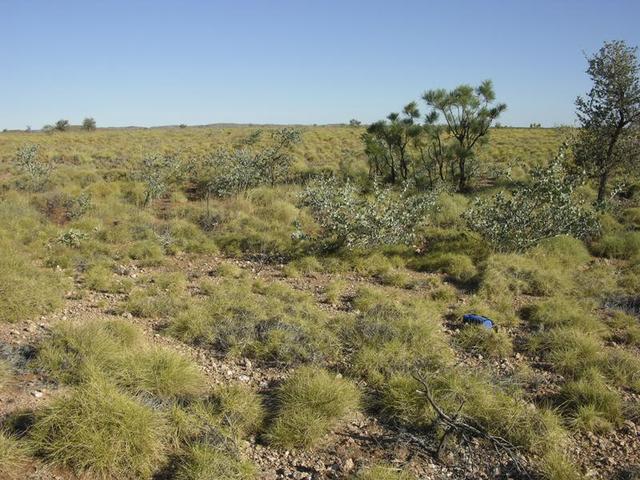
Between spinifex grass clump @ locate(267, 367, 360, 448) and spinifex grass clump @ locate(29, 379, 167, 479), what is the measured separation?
0.93 meters

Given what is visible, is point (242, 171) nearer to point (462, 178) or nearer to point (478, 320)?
point (462, 178)

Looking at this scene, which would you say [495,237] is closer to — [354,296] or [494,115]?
[354,296]

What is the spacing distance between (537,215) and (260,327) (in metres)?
5.78

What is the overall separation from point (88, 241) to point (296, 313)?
516 cm

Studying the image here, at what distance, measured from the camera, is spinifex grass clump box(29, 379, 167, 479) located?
358 centimetres

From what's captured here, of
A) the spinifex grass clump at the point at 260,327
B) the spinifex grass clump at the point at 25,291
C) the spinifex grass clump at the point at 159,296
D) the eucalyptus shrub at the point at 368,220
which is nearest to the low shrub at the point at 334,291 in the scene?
the spinifex grass clump at the point at 260,327

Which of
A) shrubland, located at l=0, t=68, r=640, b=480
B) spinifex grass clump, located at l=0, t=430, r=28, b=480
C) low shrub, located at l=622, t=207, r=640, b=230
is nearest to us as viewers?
spinifex grass clump, located at l=0, t=430, r=28, b=480

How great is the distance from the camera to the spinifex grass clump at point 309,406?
4066mm

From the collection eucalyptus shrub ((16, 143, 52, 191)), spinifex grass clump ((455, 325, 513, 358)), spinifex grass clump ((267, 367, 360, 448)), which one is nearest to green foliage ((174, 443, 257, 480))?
spinifex grass clump ((267, 367, 360, 448))

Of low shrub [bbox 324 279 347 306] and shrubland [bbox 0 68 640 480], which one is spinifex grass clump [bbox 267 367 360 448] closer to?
shrubland [bbox 0 68 640 480]

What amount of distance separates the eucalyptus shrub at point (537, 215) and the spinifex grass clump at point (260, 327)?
4060mm

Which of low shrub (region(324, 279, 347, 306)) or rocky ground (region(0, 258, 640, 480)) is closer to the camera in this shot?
rocky ground (region(0, 258, 640, 480))

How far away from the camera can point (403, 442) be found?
410 cm

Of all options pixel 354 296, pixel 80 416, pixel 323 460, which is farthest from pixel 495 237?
pixel 80 416
